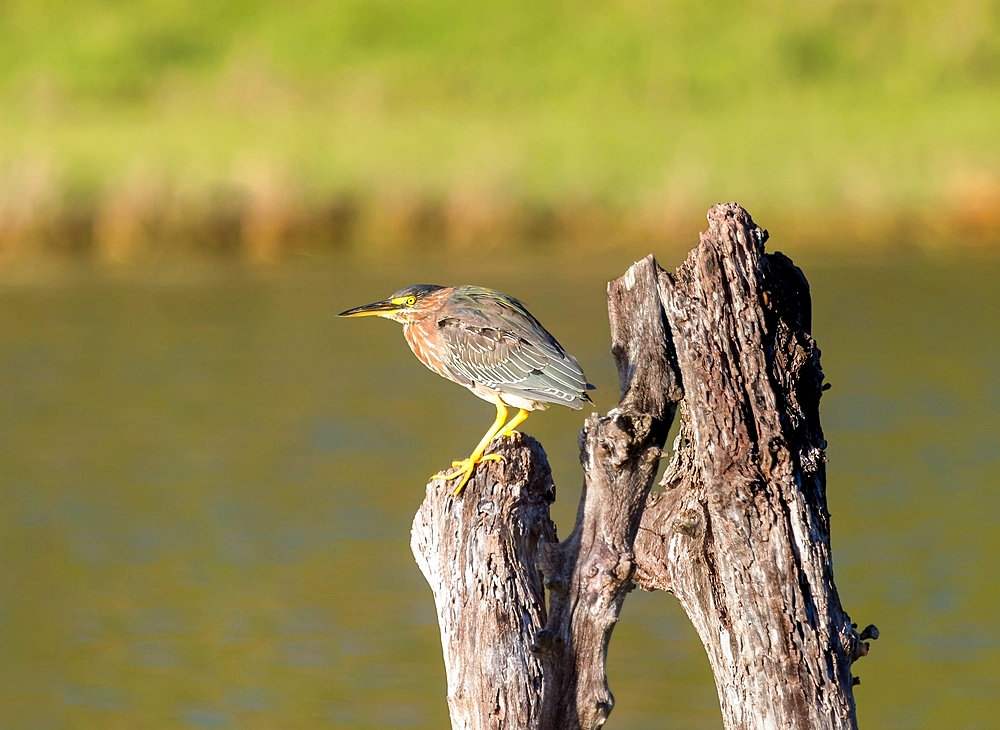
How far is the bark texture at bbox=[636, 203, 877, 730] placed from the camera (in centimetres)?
379

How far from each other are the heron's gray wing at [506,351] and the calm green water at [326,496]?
2992 millimetres

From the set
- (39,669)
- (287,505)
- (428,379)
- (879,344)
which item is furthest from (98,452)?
(879,344)

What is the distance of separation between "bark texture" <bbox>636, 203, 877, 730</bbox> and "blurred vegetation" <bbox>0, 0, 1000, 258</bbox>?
16.3 m

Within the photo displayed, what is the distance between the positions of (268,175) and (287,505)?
9.87m

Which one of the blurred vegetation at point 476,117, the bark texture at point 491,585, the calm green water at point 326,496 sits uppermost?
the blurred vegetation at point 476,117

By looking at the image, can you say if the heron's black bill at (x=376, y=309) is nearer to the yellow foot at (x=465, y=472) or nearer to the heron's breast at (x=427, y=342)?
the heron's breast at (x=427, y=342)

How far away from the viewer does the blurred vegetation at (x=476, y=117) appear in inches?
816

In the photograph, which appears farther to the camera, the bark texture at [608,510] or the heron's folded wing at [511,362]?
the heron's folded wing at [511,362]

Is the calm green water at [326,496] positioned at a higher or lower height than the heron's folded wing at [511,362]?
higher

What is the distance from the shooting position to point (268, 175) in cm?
2012

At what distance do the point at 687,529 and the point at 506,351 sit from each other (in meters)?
1.02

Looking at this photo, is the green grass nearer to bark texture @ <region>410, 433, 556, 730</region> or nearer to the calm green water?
the calm green water

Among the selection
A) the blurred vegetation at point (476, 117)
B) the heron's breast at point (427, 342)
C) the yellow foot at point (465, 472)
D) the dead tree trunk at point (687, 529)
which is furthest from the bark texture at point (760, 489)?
the blurred vegetation at point (476, 117)

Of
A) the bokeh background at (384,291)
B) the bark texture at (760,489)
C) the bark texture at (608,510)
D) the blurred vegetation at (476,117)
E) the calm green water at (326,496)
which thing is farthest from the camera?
the blurred vegetation at (476,117)
